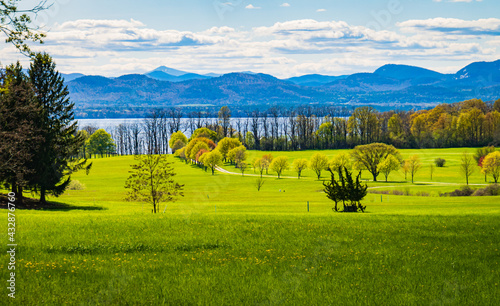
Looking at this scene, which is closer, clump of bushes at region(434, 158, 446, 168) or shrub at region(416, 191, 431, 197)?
shrub at region(416, 191, 431, 197)

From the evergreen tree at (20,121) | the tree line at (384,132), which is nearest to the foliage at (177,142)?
the tree line at (384,132)

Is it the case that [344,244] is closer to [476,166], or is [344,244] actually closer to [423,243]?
[423,243]

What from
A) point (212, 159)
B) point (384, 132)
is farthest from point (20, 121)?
point (384, 132)

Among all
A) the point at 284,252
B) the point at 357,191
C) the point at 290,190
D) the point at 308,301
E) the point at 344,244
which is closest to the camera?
the point at 308,301

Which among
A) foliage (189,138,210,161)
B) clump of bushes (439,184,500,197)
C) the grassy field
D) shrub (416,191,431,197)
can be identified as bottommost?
shrub (416,191,431,197)

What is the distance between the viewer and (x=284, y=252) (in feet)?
46.1

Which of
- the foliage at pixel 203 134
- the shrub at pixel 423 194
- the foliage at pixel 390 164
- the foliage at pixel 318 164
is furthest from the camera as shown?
the foliage at pixel 203 134

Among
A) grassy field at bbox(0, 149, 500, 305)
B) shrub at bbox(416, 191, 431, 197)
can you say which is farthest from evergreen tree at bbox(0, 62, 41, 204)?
shrub at bbox(416, 191, 431, 197)

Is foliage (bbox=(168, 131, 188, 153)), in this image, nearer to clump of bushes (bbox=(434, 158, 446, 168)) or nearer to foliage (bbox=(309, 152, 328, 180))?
foliage (bbox=(309, 152, 328, 180))

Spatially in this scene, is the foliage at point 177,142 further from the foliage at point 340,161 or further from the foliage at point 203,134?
the foliage at point 340,161

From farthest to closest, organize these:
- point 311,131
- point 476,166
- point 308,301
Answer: point 311,131 < point 476,166 < point 308,301

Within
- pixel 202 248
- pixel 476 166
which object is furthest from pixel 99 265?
pixel 476 166

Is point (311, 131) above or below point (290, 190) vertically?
above

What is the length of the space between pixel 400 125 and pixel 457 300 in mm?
174158
